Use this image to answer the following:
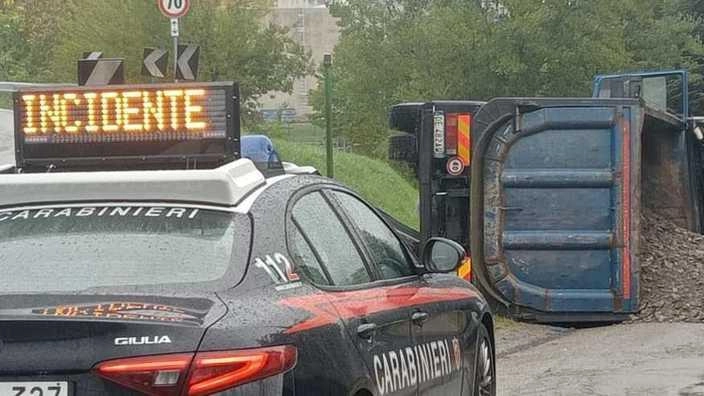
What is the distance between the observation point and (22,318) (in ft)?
12.7

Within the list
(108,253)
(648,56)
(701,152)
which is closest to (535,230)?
(701,152)

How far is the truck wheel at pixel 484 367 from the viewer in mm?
6836

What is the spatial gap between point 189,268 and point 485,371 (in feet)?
10.2

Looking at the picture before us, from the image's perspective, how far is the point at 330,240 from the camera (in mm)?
5211

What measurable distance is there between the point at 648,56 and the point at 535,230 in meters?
34.1

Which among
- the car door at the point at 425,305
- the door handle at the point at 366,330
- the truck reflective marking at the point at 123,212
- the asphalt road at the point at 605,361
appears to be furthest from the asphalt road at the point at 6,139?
the door handle at the point at 366,330

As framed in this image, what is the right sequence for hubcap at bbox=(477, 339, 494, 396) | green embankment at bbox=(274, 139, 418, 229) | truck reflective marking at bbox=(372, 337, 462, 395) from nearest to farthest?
truck reflective marking at bbox=(372, 337, 462, 395)
hubcap at bbox=(477, 339, 494, 396)
green embankment at bbox=(274, 139, 418, 229)

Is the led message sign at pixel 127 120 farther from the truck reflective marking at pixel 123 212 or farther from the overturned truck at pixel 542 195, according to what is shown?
the overturned truck at pixel 542 195

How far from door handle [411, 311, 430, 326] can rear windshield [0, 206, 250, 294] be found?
1213 mm

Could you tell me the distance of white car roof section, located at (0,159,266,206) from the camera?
4.62m

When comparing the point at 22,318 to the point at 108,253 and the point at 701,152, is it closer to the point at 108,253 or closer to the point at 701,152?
the point at 108,253

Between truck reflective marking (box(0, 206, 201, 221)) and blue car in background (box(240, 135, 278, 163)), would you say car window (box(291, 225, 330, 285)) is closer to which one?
truck reflective marking (box(0, 206, 201, 221))

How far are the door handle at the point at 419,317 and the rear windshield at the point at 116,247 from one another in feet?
3.98

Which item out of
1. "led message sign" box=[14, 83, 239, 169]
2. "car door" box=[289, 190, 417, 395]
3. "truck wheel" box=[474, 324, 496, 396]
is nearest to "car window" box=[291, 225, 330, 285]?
"car door" box=[289, 190, 417, 395]
